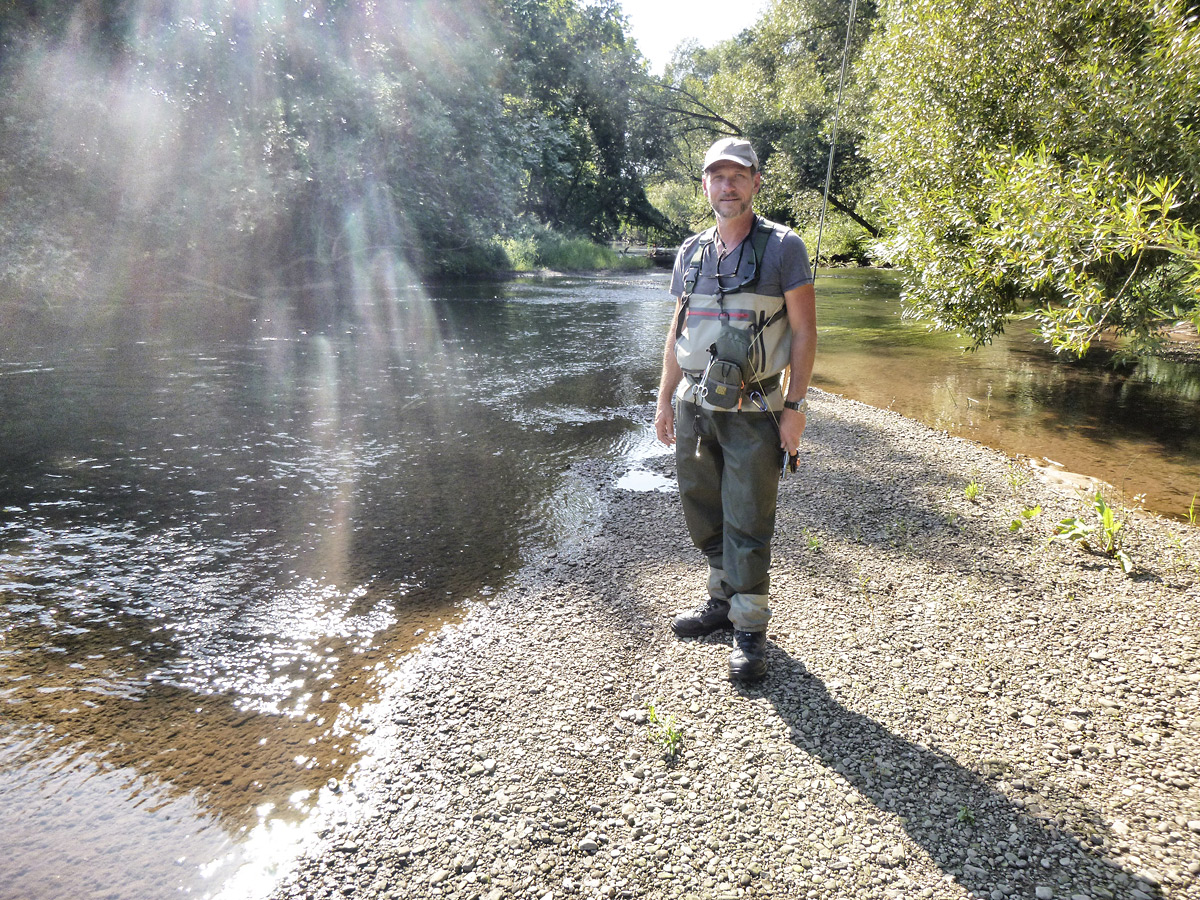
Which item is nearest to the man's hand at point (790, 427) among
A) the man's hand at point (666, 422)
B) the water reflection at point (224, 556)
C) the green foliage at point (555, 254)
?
the man's hand at point (666, 422)

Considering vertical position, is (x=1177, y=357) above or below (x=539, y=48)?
below

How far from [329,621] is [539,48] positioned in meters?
35.0

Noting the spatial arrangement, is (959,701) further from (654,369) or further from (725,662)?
(654,369)

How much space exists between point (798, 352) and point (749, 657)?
1.41 meters

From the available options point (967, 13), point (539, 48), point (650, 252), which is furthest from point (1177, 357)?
point (650, 252)

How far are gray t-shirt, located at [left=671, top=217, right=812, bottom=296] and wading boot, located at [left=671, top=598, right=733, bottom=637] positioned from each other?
1644 mm

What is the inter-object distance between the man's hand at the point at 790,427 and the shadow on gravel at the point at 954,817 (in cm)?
113

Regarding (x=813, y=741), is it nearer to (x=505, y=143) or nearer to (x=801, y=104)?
(x=801, y=104)

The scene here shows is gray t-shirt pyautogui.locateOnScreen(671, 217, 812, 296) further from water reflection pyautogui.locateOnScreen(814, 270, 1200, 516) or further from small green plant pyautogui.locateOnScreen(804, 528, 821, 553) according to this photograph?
water reflection pyautogui.locateOnScreen(814, 270, 1200, 516)

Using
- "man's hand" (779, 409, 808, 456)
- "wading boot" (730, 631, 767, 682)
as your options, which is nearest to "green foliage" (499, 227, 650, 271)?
"man's hand" (779, 409, 808, 456)

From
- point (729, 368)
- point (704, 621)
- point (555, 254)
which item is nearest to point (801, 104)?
point (555, 254)

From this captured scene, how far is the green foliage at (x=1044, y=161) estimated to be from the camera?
246 inches

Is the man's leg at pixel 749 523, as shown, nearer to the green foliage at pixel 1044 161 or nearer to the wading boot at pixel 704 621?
the wading boot at pixel 704 621

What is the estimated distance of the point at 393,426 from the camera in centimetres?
825
